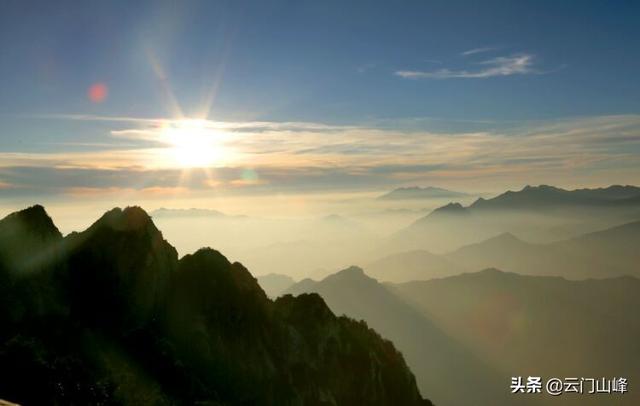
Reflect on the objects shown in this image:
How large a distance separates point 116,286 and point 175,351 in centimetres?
1298

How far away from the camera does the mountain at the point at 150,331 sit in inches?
2291

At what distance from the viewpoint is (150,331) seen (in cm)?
7069

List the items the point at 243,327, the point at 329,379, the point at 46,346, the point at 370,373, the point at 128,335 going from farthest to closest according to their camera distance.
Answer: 1. the point at 370,373
2. the point at 329,379
3. the point at 243,327
4. the point at 128,335
5. the point at 46,346

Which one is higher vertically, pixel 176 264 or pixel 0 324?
pixel 176 264

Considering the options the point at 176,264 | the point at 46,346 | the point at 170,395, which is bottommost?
the point at 170,395

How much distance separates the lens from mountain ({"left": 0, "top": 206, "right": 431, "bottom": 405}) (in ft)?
191

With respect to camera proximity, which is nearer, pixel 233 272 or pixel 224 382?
pixel 224 382

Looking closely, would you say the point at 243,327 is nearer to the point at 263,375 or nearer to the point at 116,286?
the point at 263,375

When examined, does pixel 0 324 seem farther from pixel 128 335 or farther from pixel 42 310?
pixel 128 335

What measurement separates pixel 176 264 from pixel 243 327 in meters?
15.7

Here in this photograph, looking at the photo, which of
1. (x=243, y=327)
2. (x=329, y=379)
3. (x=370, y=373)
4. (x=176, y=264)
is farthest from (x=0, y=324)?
(x=370, y=373)

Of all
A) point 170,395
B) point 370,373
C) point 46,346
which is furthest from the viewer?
point 370,373

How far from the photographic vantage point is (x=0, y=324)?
196 feet

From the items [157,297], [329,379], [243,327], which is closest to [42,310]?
[157,297]
